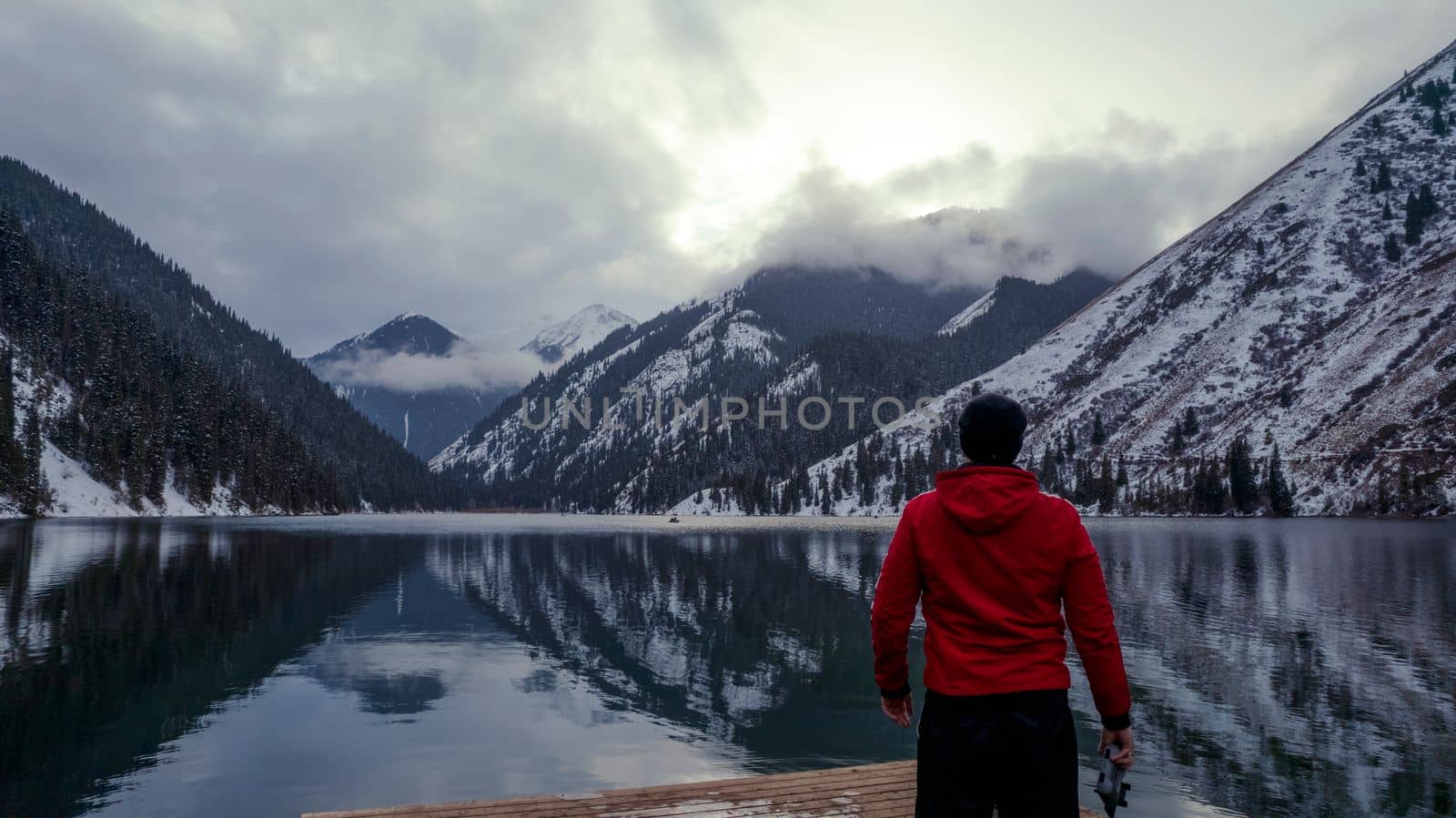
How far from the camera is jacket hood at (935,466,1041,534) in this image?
6230 mm

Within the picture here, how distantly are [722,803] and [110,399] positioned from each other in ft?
644

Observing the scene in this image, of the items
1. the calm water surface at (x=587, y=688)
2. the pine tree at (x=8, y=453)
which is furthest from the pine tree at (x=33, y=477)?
the calm water surface at (x=587, y=688)

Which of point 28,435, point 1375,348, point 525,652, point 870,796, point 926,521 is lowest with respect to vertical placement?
point 525,652

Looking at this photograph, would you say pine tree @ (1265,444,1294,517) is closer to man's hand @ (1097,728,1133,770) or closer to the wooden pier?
the wooden pier

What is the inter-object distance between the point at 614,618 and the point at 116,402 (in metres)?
169

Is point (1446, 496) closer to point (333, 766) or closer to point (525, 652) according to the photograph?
point (525, 652)

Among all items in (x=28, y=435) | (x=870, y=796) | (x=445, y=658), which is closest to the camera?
(x=870, y=796)

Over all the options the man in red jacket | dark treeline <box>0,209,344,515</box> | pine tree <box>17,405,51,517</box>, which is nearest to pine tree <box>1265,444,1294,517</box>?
the man in red jacket

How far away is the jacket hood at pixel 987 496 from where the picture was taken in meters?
6.23

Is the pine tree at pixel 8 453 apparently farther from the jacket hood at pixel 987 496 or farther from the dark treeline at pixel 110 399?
the jacket hood at pixel 987 496

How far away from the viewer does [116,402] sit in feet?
543

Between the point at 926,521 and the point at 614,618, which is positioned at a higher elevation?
the point at 926,521

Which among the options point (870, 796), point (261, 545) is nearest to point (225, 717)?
point (870, 796)

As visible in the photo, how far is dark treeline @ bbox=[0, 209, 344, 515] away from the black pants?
166815 mm
